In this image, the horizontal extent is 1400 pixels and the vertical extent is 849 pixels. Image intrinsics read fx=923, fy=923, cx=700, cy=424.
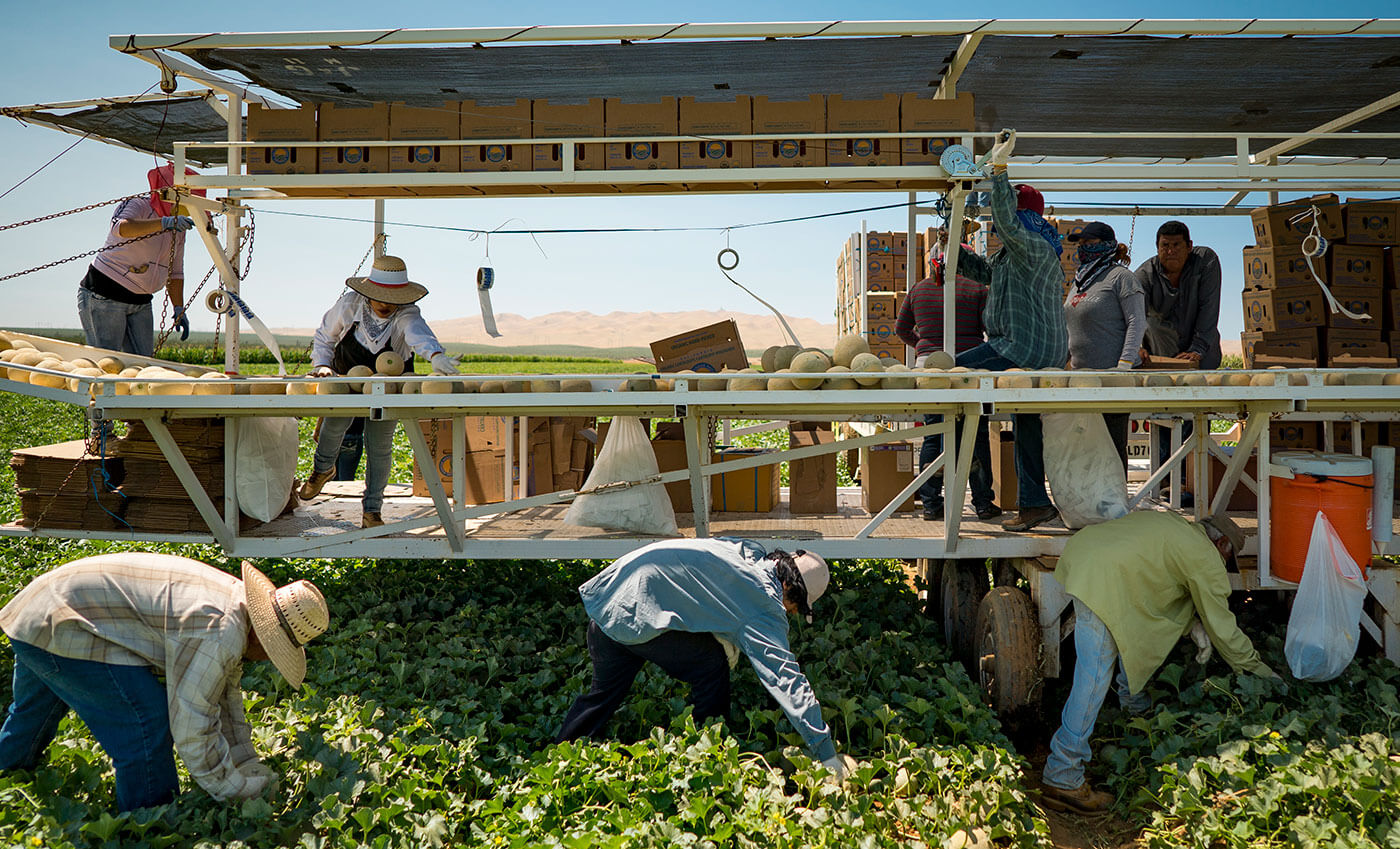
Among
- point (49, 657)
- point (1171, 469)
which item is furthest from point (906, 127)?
point (49, 657)

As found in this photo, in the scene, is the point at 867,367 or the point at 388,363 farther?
the point at 388,363

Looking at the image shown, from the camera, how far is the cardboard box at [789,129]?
17.9 feet

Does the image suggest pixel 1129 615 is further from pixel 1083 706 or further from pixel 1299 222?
pixel 1299 222

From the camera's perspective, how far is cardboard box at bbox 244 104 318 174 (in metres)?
5.71

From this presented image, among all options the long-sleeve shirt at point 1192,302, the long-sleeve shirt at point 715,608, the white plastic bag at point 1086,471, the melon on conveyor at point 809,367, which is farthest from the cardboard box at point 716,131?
the long-sleeve shirt at point 1192,302

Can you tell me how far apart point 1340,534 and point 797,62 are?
4087mm

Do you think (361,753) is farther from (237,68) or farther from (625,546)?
(237,68)

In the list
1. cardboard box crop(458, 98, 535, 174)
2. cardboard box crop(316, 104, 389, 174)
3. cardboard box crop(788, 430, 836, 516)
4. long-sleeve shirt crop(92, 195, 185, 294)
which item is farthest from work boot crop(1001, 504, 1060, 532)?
long-sleeve shirt crop(92, 195, 185, 294)

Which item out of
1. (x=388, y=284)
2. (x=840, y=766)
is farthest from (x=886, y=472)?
(x=388, y=284)

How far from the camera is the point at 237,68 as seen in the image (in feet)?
19.1

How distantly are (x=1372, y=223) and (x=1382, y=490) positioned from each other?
122 inches

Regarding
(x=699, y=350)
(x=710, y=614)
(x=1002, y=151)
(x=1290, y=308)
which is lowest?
(x=710, y=614)

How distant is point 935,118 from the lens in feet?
17.7

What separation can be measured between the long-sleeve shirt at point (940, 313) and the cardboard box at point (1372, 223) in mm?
3093
